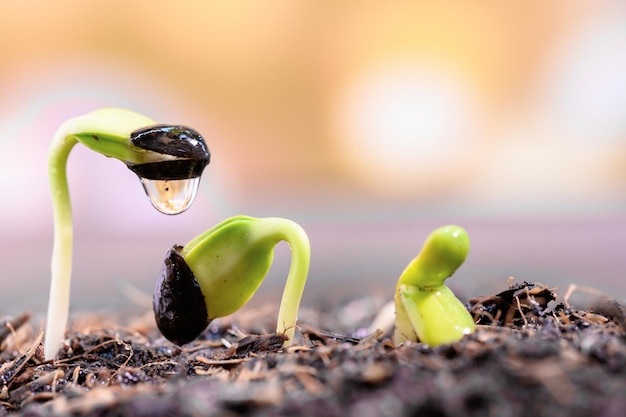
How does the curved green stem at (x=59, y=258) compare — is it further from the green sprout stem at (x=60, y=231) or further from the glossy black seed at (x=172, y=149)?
the glossy black seed at (x=172, y=149)

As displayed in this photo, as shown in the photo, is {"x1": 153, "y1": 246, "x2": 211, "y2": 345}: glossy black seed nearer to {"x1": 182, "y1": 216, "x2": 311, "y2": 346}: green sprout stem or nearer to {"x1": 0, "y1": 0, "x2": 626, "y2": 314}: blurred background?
{"x1": 182, "y1": 216, "x2": 311, "y2": 346}: green sprout stem

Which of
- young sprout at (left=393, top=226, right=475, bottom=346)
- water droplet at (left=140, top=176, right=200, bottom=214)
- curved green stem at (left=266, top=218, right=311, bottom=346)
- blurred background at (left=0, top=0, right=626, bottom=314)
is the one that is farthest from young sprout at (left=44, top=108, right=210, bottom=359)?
blurred background at (left=0, top=0, right=626, bottom=314)

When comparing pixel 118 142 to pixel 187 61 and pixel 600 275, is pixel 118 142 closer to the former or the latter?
pixel 600 275

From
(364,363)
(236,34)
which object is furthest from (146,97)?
(364,363)

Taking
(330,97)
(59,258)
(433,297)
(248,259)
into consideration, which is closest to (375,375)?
(433,297)

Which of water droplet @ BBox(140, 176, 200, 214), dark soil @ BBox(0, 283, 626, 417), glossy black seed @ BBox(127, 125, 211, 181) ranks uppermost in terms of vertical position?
glossy black seed @ BBox(127, 125, 211, 181)

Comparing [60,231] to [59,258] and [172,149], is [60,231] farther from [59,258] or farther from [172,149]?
[172,149]
